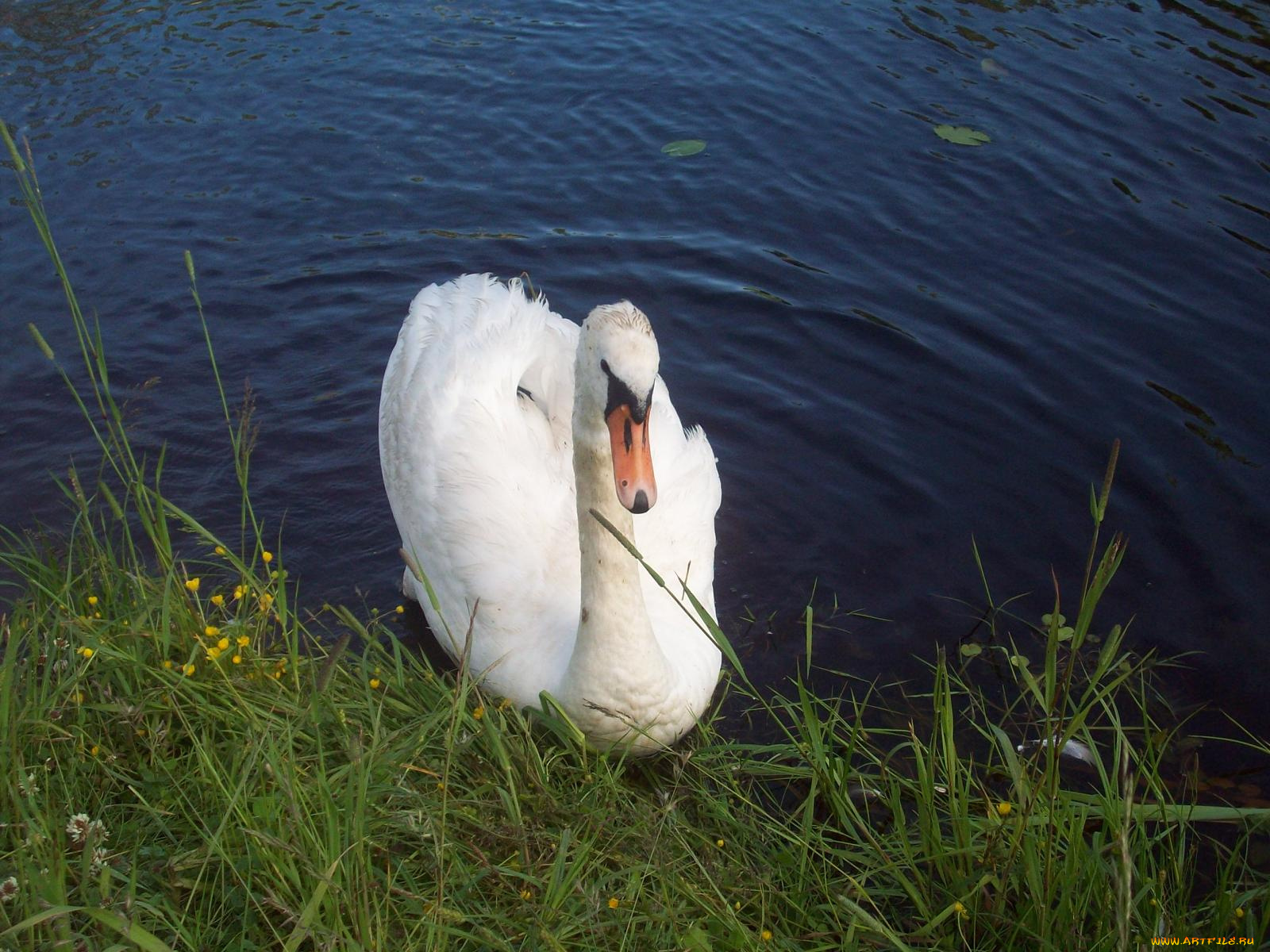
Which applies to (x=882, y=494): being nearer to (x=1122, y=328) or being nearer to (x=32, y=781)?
(x=1122, y=328)

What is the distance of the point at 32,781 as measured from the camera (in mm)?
2689

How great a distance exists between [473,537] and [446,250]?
12.9 feet

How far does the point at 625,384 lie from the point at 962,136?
253 inches

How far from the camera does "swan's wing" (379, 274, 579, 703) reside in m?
4.24

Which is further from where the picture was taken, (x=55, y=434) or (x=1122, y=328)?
(x=1122, y=328)

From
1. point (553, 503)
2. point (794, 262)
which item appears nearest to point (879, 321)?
point (794, 262)

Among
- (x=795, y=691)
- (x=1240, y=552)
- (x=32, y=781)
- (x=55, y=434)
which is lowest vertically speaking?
(x=55, y=434)

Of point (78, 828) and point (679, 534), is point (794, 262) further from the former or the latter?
point (78, 828)

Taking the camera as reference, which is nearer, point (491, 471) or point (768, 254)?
point (491, 471)

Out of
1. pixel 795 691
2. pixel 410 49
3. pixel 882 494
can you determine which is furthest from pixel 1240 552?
pixel 410 49

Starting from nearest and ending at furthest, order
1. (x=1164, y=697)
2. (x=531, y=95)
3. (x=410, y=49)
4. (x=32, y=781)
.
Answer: (x=32, y=781) < (x=1164, y=697) < (x=531, y=95) < (x=410, y=49)

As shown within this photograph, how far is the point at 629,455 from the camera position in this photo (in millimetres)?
3381

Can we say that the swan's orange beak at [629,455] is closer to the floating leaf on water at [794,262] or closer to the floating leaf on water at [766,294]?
the floating leaf on water at [766,294]

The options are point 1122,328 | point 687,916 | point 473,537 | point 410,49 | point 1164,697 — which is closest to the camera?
point 687,916
